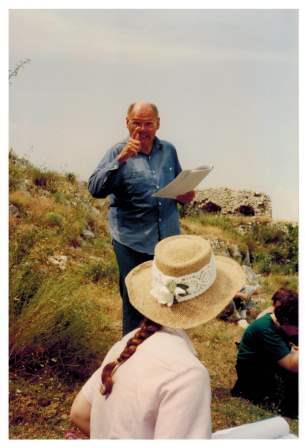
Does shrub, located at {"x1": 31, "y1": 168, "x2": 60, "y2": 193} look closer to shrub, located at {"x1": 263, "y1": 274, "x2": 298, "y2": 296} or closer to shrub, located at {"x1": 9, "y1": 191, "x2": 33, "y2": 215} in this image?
shrub, located at {"x1": 9, "y1": 191, "x2": 33, "y2": 215}

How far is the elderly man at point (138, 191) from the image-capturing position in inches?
100

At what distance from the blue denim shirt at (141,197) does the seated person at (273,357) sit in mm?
602

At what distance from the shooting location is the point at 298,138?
261 cm

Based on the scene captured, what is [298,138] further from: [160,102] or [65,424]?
[65,424]

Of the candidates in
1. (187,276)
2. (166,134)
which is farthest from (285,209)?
(187,276)

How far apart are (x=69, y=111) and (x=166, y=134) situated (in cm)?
46

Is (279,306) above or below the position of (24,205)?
below

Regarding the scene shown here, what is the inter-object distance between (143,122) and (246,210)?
66 cm

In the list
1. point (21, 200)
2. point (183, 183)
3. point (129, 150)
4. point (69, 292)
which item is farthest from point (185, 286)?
point (21, 200)

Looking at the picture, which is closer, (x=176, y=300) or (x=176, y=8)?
(x=176, y=300)

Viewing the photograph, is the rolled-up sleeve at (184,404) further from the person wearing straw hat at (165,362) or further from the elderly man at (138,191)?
the elderly man at (138,191)

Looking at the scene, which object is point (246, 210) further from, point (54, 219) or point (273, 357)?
point (54, 219)

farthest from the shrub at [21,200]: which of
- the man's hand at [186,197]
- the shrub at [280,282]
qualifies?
the shrub at [280,282]

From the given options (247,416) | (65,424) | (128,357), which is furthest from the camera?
(247,416)
